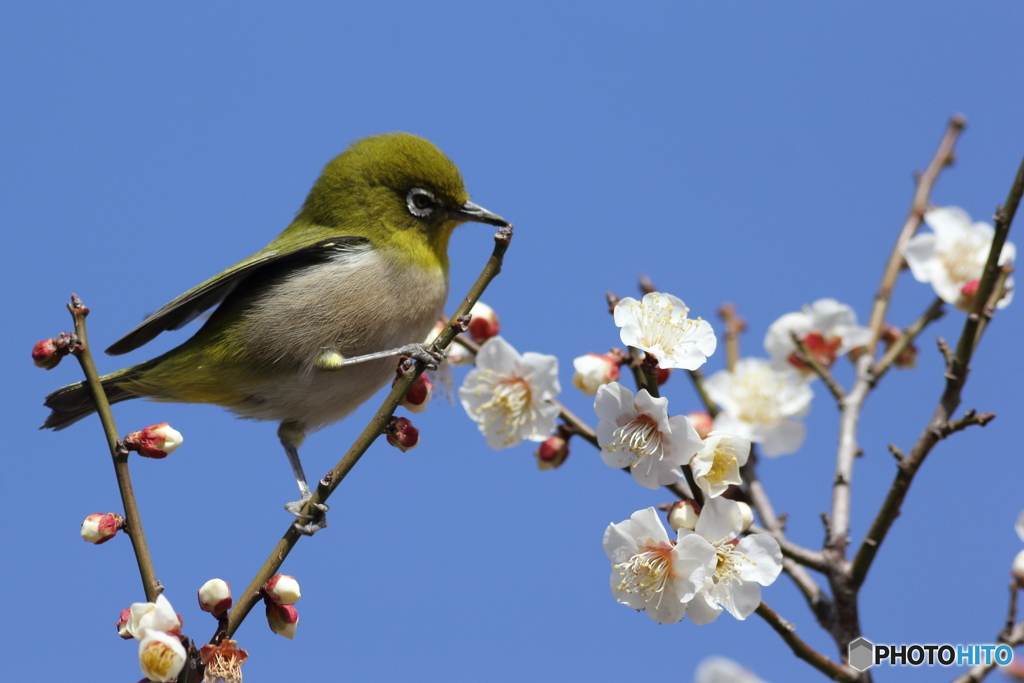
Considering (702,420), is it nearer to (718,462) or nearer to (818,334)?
(818,334)

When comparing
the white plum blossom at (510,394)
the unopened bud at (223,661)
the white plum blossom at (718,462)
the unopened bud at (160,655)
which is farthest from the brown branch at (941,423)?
the unopened bud at (160,655)

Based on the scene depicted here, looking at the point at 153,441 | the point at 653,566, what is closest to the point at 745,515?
the point at 653,566

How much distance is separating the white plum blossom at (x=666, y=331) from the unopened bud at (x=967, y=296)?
2.42m

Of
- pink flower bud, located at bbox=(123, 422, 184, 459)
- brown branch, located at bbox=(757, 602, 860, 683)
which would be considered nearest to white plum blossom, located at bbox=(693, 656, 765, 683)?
brown branch, located at bbox=(757, 602, 860, 683)

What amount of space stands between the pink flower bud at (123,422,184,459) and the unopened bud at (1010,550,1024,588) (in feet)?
10.9

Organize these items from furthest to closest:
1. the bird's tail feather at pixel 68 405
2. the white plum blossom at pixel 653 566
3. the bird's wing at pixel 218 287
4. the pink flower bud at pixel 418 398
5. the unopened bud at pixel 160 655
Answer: the bird's wing at pixel 218 287, the bird's tail feather at pixel 68 405, the pink flower bud at pixel 418 398, the white plum blossom at pixel 653 566, the unopened bud at pixel 160 655

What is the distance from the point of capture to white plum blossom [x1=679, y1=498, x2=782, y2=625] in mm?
2904

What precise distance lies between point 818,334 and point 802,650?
2.53 metres

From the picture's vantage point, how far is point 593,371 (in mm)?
3477

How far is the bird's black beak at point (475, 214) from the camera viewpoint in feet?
15.7

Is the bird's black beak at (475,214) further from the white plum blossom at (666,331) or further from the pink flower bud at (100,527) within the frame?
the pink flower bud at (100,527)

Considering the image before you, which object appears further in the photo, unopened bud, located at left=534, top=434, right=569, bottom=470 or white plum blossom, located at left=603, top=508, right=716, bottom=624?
unopened bud, located at left=534, top=434, right=569, bottom=470

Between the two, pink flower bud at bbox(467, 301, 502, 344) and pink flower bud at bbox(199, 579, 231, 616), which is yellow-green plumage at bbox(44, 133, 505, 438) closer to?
pink flower bud at bbox(467, 301, 502, 344)

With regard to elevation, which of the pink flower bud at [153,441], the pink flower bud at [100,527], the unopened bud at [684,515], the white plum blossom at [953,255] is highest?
the white plum blossom at [953,255]
